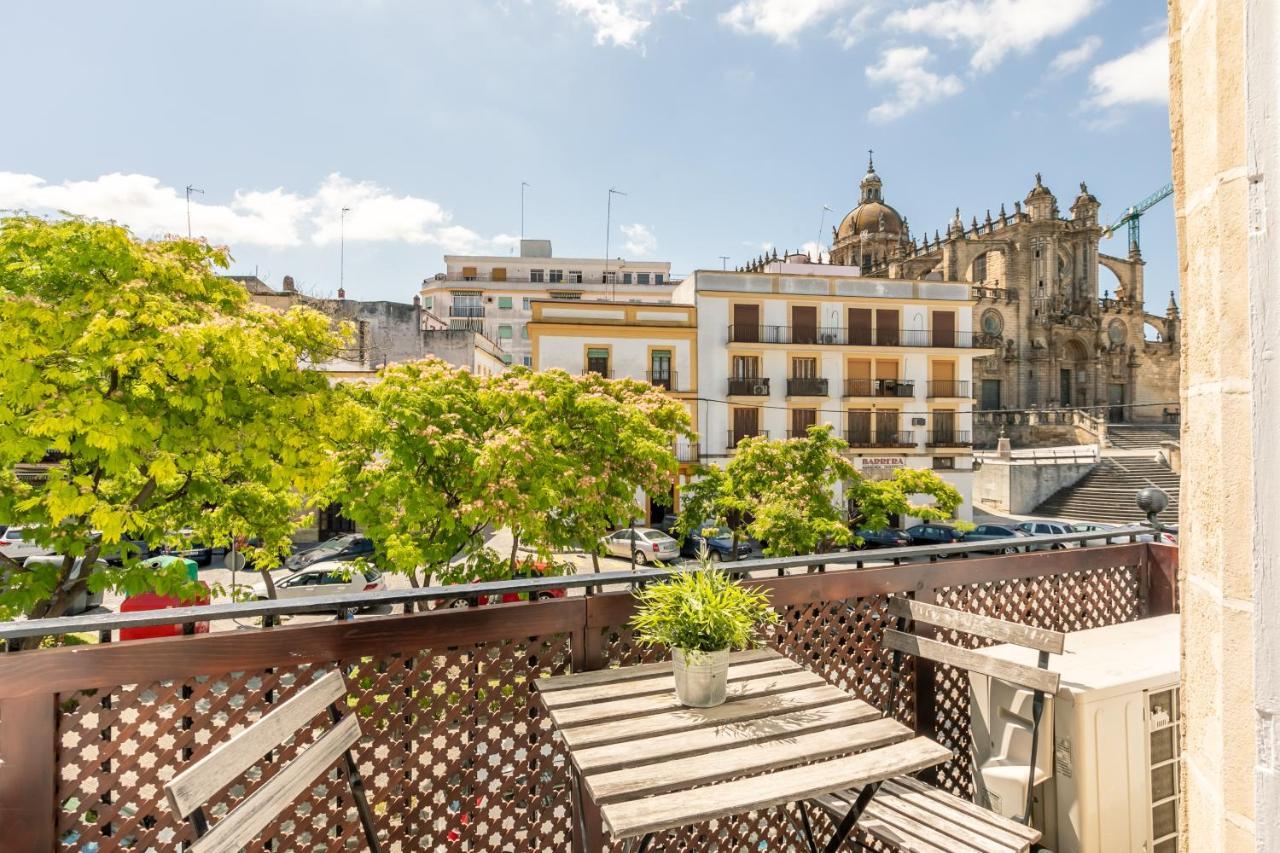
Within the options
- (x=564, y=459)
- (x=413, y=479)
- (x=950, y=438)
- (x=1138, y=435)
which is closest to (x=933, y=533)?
(x=950, y=438)

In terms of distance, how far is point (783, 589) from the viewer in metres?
3.57

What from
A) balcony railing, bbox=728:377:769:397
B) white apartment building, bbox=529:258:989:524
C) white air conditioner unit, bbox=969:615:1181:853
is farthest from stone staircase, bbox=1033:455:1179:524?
white air conditioner unit, bbox=969:615:1181:853

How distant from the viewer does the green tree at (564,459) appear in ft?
32.4

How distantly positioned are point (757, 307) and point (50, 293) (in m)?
22.4

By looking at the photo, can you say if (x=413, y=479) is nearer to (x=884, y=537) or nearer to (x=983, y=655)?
(x=983, y=655)

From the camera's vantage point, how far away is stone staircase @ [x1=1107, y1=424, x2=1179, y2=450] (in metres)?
35.1

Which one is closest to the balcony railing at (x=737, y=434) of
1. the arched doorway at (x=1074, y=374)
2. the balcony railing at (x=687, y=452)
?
the balcony railing at (x=687, y=452)

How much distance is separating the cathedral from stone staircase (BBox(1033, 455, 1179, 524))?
1541cm

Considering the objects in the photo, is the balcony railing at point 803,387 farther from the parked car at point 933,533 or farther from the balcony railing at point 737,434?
the parked car at point 933,533

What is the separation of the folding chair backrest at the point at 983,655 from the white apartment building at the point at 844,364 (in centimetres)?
2099

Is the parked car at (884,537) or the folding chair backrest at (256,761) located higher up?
the folding chair backrest at (256,761)

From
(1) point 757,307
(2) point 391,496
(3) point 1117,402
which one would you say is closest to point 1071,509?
(1) point 757,307

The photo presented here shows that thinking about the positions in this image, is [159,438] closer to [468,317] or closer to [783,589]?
[783,589]

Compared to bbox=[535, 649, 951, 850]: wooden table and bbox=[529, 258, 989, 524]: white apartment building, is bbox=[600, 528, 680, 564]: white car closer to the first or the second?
bbox=[529, 258, 989, 524]: white apartment building
